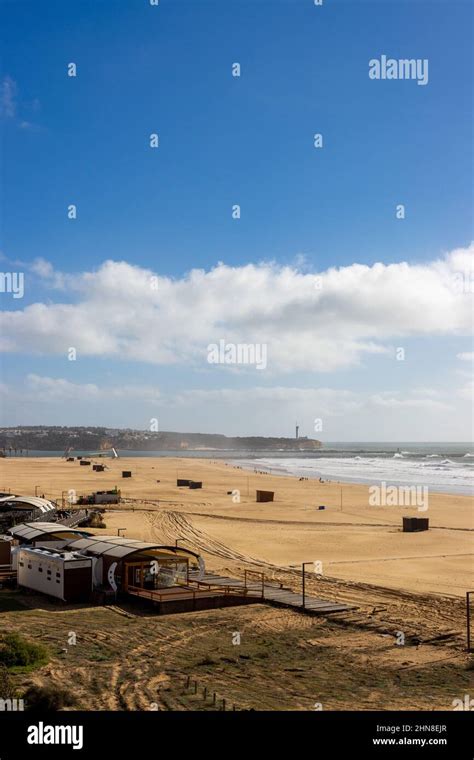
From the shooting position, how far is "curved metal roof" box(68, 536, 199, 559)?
1057 inches

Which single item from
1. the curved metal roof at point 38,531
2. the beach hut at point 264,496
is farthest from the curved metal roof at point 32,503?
the beach hut at point 264,496

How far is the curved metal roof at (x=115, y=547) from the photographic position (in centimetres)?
2684

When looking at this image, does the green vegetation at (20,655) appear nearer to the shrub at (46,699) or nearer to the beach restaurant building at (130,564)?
the shrub at (46,699)

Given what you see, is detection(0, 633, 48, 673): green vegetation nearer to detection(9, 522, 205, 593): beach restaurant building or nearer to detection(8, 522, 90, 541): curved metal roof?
detection(9, 522, 205, 593): beach restaurant building

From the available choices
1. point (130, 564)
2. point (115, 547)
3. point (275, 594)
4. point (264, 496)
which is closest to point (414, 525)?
point (264, 496)

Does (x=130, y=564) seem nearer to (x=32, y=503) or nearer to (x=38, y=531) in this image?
(x=38, y=531)

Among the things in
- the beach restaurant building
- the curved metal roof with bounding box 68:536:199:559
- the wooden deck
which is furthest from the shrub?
the curved metal roof with bounding box 68:536:199:559

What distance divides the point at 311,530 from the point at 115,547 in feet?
70.2

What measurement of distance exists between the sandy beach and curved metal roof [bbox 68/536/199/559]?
18.8ft

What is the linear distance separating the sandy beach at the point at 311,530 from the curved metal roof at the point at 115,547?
18.8 ft
